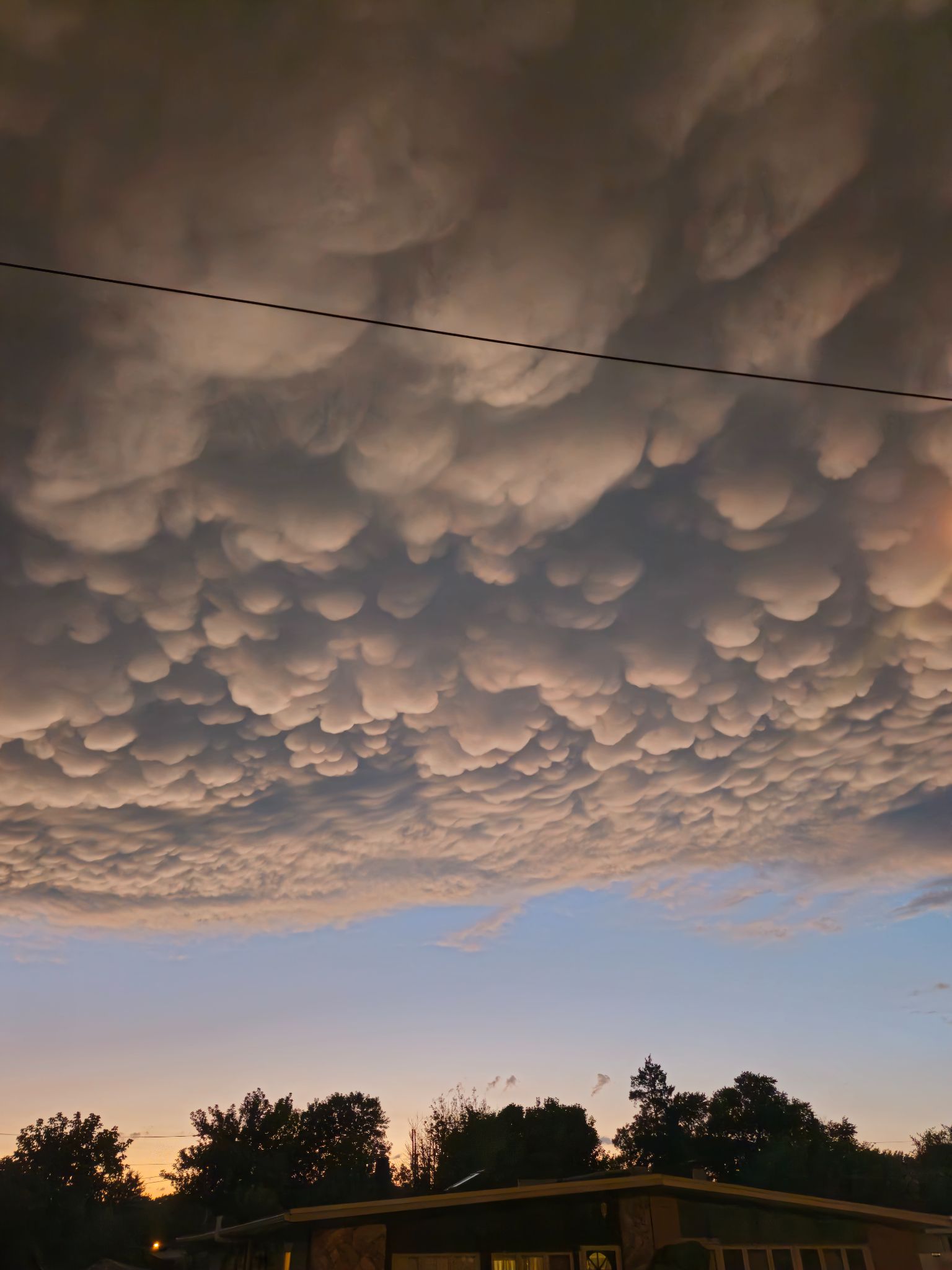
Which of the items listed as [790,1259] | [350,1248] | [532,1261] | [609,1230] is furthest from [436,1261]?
[790,1259]

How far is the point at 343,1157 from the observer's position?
6631 centimetres

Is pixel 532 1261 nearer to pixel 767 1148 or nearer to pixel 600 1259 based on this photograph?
pixel 600 1259

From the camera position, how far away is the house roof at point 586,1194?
680 inches

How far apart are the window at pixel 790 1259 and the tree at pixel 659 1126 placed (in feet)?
165

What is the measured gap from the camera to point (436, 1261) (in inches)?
706

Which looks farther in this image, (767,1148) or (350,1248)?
(767,1148)

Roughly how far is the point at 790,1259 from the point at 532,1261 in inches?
250

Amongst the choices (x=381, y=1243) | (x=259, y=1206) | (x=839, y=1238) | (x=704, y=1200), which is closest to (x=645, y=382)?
(x=704, y=1200)

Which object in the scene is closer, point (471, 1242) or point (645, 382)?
point (645, 382)

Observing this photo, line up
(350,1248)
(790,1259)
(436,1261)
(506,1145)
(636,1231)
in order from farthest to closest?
(506,1145), (790,1259), (350,1248), (436,1261), (636,1231)

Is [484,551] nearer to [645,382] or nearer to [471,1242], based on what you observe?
[645,382]

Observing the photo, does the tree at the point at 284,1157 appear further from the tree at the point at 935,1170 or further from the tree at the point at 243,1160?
the tree at the point at 935,1170

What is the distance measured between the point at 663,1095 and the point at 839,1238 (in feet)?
194

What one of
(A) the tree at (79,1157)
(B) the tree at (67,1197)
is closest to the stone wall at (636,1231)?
(B) the tree at (67,1197)
